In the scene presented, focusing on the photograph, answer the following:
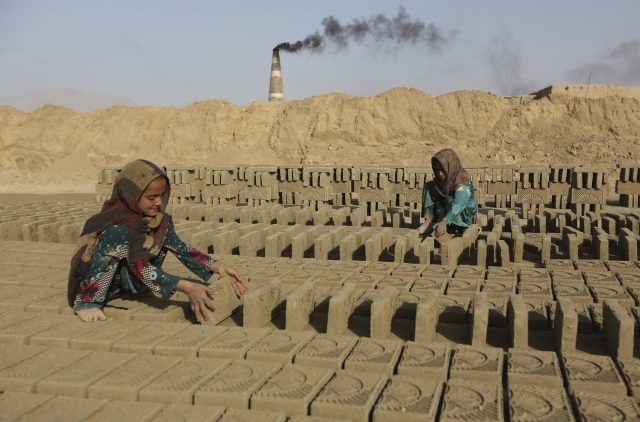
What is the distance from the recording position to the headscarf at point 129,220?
3400mm

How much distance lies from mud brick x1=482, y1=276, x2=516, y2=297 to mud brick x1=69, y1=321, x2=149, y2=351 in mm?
2422

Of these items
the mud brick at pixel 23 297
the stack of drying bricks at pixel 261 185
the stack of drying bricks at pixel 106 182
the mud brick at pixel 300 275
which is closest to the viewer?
the mud brick at pixel 23 297

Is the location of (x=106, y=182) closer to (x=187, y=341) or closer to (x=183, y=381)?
(x=187, y=341)

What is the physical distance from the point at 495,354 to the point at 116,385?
181 cm

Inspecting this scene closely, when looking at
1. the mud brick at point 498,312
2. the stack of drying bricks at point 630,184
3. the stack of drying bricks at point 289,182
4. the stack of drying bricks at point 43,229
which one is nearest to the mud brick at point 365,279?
the mud brick at point 498,312

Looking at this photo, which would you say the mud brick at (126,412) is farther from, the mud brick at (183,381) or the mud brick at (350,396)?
the mud brick at (350,396)

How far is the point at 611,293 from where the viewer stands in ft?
13.1

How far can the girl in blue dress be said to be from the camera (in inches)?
250

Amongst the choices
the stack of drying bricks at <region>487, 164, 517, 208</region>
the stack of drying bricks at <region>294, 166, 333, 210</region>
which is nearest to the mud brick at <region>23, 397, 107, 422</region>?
the stack of drying bricks at <region>294, 166, 333, 210</region>

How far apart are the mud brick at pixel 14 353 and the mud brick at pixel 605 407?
260 cm

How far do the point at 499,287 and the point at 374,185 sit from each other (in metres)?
6.58

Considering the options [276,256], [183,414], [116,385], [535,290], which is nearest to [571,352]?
[535,290]

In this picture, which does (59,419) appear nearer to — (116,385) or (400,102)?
(116,385)

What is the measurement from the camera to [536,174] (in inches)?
428
